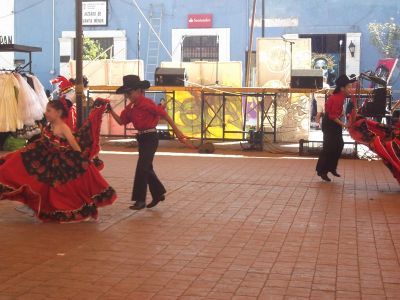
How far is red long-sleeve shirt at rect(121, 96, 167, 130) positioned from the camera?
26.5 ft

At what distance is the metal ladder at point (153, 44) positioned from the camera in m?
26.0

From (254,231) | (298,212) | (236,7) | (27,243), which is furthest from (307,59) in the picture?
(27,243)

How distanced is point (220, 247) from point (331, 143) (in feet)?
15.8

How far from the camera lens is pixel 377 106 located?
13.6 metres

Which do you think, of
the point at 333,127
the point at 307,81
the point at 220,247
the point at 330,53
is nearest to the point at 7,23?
the point at 330,53

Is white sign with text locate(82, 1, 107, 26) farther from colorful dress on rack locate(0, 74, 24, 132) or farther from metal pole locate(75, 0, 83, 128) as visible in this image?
metal pole locate(75, 0, 83, 128)

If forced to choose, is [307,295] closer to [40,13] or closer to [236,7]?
[236,7]

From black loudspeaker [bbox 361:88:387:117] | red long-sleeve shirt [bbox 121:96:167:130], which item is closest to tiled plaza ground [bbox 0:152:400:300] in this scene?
red long-sleeve shirt [bbox 121:96:167:130]

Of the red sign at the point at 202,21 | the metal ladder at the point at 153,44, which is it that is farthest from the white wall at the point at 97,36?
the red sign at the point at 202,21

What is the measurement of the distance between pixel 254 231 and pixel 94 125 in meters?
2.14

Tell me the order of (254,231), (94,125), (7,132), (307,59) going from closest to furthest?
(254,231) → (94,125) → (7,132) → (307,59)

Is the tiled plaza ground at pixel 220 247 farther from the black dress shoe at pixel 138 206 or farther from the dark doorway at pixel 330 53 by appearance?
the dark doorway at pixel 330 53

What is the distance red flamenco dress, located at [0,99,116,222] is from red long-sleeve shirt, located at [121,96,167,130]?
3.00 ft

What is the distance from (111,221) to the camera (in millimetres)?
7594
